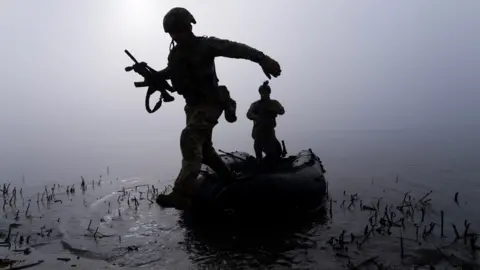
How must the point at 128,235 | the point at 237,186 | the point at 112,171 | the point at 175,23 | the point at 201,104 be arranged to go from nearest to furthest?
the point at 175,23 → the point at 201,104 → the point at 128,235 → the point at 237,186 → the point at 112,171

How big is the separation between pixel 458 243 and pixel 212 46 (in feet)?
17.8

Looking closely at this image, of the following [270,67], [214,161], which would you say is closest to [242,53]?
[270,67]

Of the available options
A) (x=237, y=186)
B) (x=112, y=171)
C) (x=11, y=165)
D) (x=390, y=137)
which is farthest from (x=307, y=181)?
(x=390, y=137)

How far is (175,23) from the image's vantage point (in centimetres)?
702

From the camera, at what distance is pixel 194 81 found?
7504 mm

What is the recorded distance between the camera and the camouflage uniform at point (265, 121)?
1072 cm

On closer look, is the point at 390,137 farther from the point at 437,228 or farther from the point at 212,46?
the point at 212,46

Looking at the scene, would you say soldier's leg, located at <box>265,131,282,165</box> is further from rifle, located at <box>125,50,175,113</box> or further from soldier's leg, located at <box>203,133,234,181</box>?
rifle, located at <box>125,50,175,113</box>

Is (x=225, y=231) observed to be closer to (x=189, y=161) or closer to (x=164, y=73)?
(x=189, y=161)

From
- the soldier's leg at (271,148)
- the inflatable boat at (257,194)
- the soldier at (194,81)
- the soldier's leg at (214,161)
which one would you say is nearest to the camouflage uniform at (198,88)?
the soldier at (194,81)

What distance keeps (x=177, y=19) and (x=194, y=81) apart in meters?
1.12

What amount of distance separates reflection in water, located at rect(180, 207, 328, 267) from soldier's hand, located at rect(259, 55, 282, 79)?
2.93m

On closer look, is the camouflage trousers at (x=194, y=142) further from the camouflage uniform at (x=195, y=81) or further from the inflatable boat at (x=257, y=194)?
the inflatable boat at (x=257, y=194)

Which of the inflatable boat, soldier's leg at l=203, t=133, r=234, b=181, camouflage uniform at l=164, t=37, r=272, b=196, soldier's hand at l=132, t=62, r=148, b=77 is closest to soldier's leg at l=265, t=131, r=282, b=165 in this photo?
the inflatable boat
